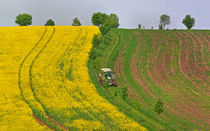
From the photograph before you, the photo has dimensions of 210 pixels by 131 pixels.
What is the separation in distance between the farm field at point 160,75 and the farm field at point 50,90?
97.7 inches

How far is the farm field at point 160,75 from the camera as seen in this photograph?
92.2ft

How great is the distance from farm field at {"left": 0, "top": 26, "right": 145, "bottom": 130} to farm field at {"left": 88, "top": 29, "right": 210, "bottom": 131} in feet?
8.14

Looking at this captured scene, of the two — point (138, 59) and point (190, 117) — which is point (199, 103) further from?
point (138, 59)

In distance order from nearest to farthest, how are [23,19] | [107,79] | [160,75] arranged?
[107,79], [160,75], [23,19]

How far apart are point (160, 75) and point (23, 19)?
74.1 meters

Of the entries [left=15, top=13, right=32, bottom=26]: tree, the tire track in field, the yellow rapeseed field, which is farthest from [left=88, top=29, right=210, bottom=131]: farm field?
[left=15, top=13, right=32, bottom=26]: tree

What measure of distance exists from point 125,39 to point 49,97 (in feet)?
138

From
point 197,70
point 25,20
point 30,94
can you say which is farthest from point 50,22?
point 30,94

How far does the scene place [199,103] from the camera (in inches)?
1288

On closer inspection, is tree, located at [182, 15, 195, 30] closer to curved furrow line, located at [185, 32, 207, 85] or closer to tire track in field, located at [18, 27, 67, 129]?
curved furrow line, located at [185, 32, 207, 85]

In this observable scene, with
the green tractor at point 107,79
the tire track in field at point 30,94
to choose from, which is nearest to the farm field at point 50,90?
the tire track in field at point 30,94

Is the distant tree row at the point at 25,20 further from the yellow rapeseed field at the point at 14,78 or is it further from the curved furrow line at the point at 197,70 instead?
the curved furrow line at the point at 197,70

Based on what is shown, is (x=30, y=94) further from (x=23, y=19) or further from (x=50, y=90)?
(x=23, y=19)

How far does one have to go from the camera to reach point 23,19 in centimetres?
9850
